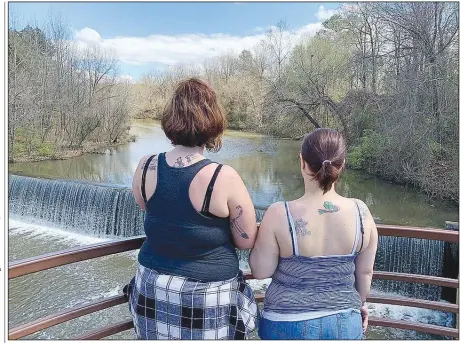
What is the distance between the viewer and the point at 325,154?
42.8 inches

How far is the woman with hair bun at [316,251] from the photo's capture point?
109 centimetres

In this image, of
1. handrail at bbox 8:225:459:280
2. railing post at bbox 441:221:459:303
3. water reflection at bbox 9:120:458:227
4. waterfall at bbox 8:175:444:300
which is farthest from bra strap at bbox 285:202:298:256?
water reflection at bbox 9:120:458:227

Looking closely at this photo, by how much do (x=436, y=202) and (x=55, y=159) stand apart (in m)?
10.0

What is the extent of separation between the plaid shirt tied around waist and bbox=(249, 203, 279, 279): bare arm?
0.32 feet

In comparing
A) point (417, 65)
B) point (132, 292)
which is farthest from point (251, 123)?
point (132, 292)

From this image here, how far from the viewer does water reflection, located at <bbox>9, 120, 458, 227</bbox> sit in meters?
7.73

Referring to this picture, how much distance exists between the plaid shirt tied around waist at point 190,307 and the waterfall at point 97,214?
4.39 meters

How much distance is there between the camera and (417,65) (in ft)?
28.2

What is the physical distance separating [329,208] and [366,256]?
0.58 feet

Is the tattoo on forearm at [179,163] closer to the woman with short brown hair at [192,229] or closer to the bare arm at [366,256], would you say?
the woman with short brown hair at [192,229]

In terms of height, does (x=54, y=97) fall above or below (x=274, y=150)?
above

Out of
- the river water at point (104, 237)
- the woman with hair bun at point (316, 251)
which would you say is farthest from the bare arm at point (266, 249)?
the river water at point (104, 237)

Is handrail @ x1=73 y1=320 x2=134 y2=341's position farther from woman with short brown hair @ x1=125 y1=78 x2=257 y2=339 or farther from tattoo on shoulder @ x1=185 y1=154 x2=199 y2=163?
tattoo on shoulder @ x1=185 y1=154 x2=199 y2=163

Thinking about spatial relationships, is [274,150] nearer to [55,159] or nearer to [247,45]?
[247,45]
